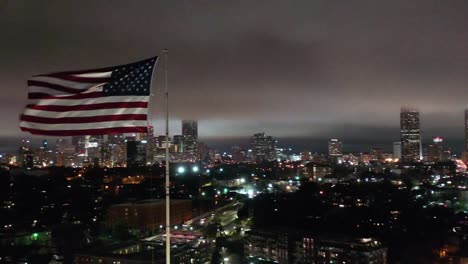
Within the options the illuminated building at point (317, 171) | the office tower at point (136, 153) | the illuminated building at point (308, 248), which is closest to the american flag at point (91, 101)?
the illuminated building at point (308, 248)

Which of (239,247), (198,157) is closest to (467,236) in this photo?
(239,247)

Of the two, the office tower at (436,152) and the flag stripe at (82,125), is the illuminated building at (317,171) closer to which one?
the office tower at (436,152)

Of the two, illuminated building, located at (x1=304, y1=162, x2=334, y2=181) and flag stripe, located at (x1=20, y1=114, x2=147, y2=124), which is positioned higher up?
flag stripe, located at (x1=20, y1=114, x2=147, y2=124)

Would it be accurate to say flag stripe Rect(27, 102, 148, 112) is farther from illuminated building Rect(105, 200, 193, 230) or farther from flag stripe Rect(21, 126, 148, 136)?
illuminated building Rect(105, 200, 193, 230)

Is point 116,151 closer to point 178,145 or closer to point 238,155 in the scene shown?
point 178,145

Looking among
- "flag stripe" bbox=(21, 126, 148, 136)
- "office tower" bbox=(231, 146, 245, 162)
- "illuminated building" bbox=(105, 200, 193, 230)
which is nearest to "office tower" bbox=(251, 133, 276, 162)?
"office tower" bbox=(231, 146, 245, 162)

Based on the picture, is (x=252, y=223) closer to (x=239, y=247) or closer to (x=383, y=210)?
(x=239, y=247)
